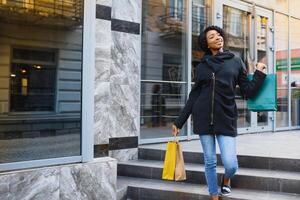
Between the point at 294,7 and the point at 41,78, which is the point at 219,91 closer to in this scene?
the point at 41,78

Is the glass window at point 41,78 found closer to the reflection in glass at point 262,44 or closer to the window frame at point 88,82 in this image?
the window frame at point 88,82

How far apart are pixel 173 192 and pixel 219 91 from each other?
1.55 m

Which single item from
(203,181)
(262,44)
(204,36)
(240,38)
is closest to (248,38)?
(240,38)

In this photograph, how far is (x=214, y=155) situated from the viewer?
151 inches

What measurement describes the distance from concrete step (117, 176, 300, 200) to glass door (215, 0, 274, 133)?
12.4 feet

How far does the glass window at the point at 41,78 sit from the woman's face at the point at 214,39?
155cm

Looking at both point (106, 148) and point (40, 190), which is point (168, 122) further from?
point (40, 190)

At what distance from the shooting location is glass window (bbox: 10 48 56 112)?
4.36 meters

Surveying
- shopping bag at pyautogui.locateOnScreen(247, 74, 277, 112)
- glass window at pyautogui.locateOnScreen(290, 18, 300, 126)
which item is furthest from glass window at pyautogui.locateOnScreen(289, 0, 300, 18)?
shopping bag at pyautogui.locateOnScreen(247, 74, 277, 112)

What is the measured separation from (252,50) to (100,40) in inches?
203

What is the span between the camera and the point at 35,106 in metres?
4.49

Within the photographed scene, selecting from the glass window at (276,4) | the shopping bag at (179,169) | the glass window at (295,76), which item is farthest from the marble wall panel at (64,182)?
the glass window at (295,76)

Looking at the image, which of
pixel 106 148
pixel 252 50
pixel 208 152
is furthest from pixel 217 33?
pixel 252 50

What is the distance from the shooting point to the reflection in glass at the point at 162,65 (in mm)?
6754
